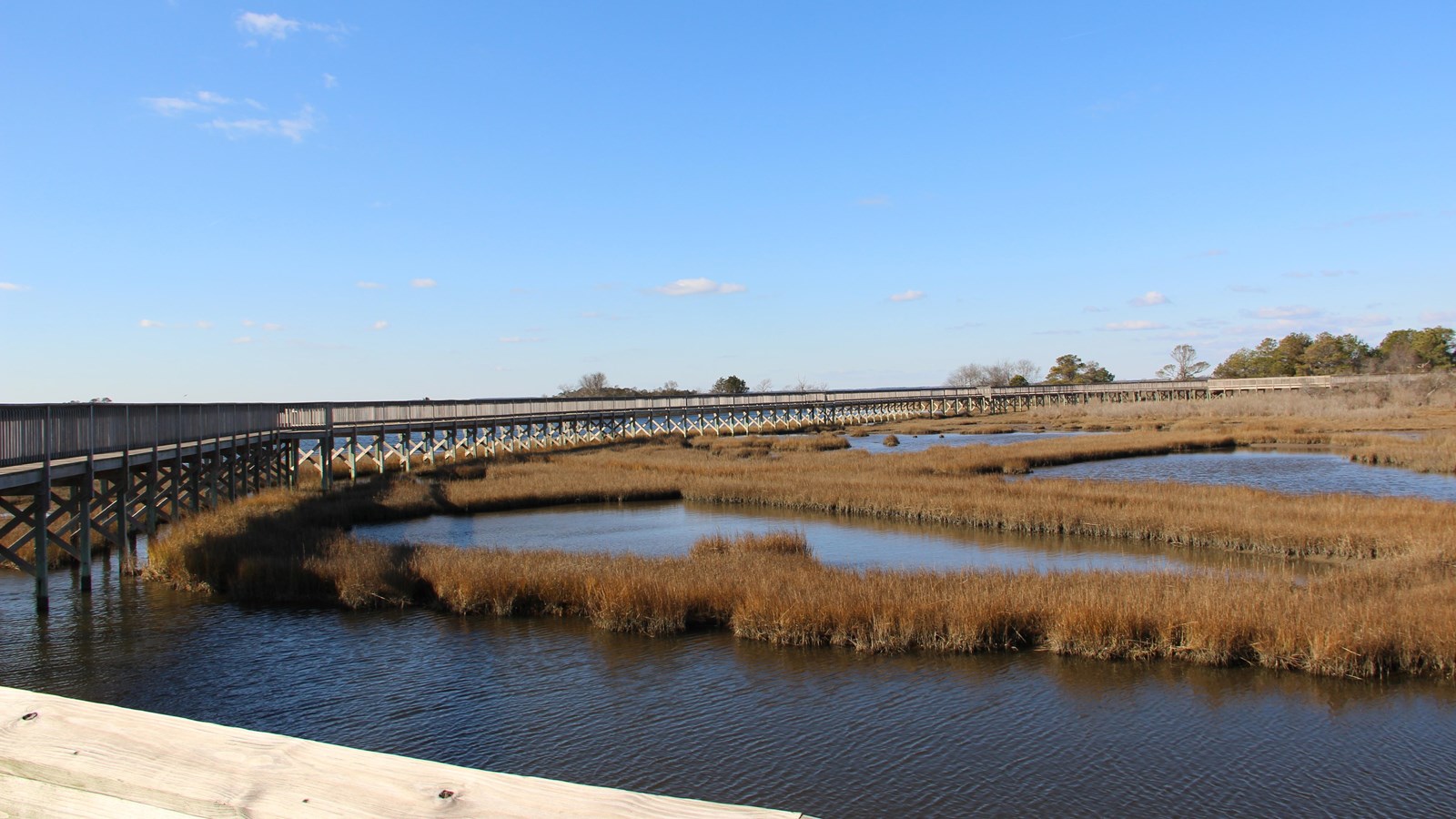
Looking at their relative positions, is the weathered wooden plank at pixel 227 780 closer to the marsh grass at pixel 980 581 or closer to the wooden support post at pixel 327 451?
the marsh grass at pixel 980 581

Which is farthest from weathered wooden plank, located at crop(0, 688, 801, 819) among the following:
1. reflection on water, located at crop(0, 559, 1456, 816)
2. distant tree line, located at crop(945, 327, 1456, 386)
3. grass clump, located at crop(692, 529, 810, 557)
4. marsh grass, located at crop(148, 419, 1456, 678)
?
distant tree line, located at crop(945, 327, 1456, 386)

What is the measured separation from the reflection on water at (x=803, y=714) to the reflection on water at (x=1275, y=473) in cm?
2246

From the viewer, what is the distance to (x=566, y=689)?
1188 cm

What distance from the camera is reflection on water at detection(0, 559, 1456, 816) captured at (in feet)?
29.4

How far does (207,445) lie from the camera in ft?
87.3

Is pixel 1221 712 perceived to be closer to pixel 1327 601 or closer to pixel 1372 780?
pixel 1372 780

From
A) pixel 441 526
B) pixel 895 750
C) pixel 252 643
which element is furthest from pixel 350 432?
pixel 895 750

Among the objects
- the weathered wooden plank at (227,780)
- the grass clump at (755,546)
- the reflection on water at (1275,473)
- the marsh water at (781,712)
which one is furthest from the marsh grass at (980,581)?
the weathered wooden plank at (227,780)

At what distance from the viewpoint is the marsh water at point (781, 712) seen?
29.4 ft

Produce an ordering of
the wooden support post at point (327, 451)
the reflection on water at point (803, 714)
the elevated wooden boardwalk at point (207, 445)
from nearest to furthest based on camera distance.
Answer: the reflection on water at point (803, 714), the elevated wooden boardwalk at point (207, 445), the wooden support post at point (327, 451)

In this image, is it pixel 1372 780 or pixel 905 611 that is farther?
pixel 905 611

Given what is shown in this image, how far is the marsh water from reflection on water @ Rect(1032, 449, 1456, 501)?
2236 centimetres

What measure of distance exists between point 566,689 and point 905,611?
4.75m

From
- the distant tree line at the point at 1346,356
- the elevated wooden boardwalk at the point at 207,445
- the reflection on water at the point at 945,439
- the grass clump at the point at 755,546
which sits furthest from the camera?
the distant tree line at the point at 1346,356
